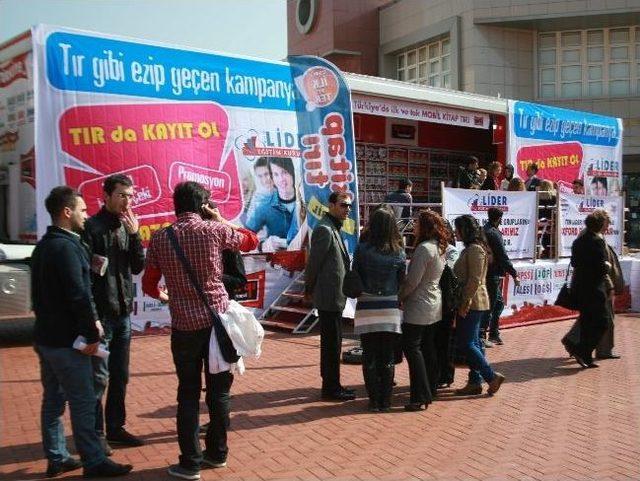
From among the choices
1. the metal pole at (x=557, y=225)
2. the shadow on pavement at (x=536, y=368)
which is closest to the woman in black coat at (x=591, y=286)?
the shadow on pavement at (x=536, y=368)

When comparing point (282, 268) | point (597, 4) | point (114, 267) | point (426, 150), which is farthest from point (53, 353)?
point (597, 4)

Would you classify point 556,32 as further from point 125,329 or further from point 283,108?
point 125,329

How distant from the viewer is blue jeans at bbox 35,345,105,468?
4.19 meters

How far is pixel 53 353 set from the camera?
418 cm

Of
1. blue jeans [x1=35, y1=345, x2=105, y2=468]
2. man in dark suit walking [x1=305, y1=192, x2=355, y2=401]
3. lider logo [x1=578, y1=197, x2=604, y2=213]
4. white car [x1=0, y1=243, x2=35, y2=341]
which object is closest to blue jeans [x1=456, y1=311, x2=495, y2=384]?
man in dark suit walking [x1=305, y1=192, x2=355, y2=401]

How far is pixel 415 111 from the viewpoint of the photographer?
1202 centimetres

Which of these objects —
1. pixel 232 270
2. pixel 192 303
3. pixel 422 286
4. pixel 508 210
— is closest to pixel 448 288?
pixel 422 286

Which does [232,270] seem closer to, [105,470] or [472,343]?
[105,470]

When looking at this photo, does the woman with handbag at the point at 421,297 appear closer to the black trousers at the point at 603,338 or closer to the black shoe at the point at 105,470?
→ the black shoe at the point at 105,470

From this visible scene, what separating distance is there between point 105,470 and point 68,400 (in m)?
0.52

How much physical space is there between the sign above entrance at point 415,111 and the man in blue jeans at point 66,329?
299 inches

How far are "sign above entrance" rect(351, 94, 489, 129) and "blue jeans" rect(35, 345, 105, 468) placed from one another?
7.85 meters

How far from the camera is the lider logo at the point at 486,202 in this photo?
10422mm

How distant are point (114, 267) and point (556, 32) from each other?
98.9ft
